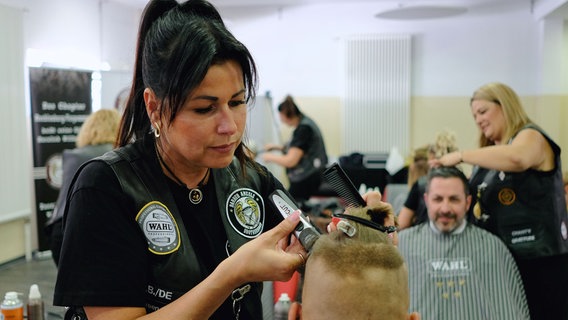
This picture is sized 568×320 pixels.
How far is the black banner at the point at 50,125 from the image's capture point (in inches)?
196

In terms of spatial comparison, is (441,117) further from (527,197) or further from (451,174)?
(527,197)

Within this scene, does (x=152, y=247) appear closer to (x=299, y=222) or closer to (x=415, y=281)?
(x=299, y=222)

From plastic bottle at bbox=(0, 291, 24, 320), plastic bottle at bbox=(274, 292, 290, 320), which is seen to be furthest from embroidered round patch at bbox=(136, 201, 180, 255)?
plastic bottle at bbox=(274, 292, 290, 320)

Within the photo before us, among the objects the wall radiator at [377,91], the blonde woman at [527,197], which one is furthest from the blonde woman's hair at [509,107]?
the wall radiator at [377,91]

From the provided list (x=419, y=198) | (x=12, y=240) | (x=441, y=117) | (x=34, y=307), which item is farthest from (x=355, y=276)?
(x=441, y=117)

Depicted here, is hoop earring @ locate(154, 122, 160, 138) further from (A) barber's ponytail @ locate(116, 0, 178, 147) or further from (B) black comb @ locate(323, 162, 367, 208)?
(B) black comb @ locate(323, 162, 367, 208)

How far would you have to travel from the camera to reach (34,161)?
5023 millimetres

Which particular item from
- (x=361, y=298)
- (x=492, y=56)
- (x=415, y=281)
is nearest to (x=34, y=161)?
(x=415, y=281)

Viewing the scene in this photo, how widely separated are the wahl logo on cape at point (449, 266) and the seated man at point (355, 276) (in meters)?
1.69

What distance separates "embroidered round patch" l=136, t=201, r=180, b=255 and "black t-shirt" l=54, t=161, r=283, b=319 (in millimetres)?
12

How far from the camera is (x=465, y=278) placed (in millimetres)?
2482

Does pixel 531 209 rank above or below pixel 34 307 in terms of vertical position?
above

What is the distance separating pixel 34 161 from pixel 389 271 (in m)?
4.77

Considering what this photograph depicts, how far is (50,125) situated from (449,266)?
12.7ft
